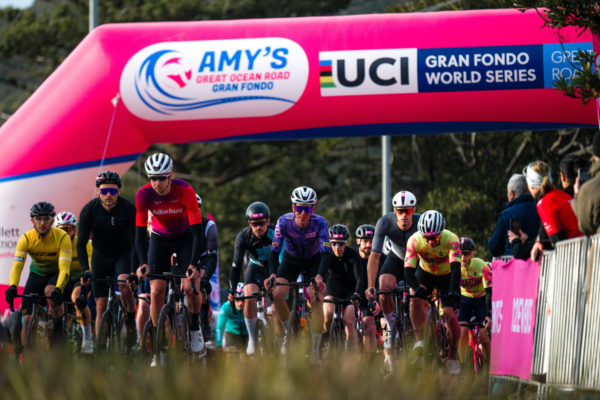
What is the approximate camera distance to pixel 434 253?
12.6 meters

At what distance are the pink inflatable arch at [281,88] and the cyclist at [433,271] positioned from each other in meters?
2.51

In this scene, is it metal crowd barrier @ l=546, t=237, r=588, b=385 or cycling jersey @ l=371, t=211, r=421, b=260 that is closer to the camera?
metal crowd barrier @ l=546, t=237, r=588, b=385

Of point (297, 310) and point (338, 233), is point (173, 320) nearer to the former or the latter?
point (297, 310)

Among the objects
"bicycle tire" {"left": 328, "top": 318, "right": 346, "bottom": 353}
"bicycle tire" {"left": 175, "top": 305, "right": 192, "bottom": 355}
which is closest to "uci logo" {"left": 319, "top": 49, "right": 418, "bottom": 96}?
"bicycle tire" {"left": 328, "top": 318, "right": 346, "bottom": 353}

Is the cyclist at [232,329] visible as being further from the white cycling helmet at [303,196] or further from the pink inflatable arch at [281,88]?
the pink inflatable arch at [281,88]

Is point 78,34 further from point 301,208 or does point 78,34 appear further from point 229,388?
point 229,388

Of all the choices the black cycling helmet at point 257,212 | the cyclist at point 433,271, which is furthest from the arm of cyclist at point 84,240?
the cyclist at point 433,271

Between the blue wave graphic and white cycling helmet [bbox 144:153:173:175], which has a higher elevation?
the blue wave graphic

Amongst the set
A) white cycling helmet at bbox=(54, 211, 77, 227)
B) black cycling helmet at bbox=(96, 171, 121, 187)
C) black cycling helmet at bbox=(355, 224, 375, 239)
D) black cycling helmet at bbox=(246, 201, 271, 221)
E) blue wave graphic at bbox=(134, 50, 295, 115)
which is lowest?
white cycling helmet at bbox=(54, 211, 77, 227)

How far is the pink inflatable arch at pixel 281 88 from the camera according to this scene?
46.9 ft

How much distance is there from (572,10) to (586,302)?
5.21m

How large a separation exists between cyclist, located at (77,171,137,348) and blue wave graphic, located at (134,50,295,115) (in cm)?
252

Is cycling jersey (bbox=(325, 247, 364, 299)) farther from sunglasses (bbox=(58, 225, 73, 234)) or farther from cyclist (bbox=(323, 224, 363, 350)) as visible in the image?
sunglasses (bbox=(58, 225, 73, 234))

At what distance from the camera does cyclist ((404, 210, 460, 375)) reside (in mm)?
12211
